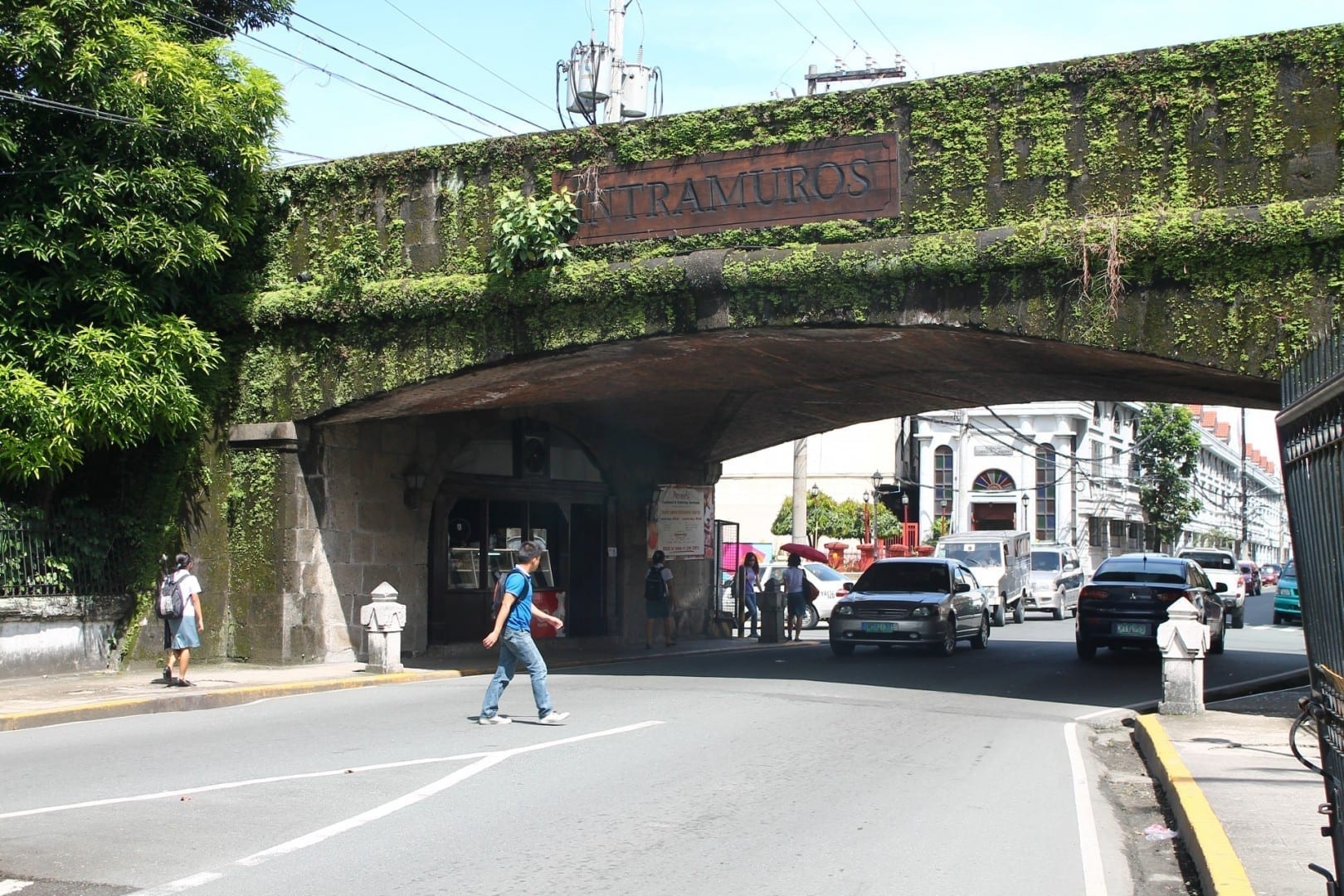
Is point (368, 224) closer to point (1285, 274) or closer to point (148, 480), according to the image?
point (148, 480)

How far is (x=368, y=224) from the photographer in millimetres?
18969

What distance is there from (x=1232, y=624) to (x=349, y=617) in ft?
80.4

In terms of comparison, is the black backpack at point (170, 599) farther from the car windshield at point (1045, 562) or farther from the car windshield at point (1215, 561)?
the car windshield at point (1045, 562)

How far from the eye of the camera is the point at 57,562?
57.0 ft

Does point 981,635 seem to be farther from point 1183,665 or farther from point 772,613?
point 1183,665

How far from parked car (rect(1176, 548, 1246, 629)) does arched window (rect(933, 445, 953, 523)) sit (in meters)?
19.5

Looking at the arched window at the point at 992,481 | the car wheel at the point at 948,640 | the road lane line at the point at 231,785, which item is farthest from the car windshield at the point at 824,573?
the road lane line at the point at 231,785

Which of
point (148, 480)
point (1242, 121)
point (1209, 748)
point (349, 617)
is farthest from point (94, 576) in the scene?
point (1242, 121)

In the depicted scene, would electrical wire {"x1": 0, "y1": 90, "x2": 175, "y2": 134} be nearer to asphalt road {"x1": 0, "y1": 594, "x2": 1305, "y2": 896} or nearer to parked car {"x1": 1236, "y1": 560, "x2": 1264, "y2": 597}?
asphalt road {"x1": 0, "y1": 594, "x2": 1305, "y2": 896}

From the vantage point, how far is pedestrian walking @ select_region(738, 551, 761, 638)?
2842 centimetres

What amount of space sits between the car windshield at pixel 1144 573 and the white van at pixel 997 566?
12.2 m

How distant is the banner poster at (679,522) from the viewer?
1036 inches

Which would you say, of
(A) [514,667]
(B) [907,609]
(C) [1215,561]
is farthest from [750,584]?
(C) [1215,561]

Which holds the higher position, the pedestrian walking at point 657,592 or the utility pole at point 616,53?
the utility pole at point 616,53
